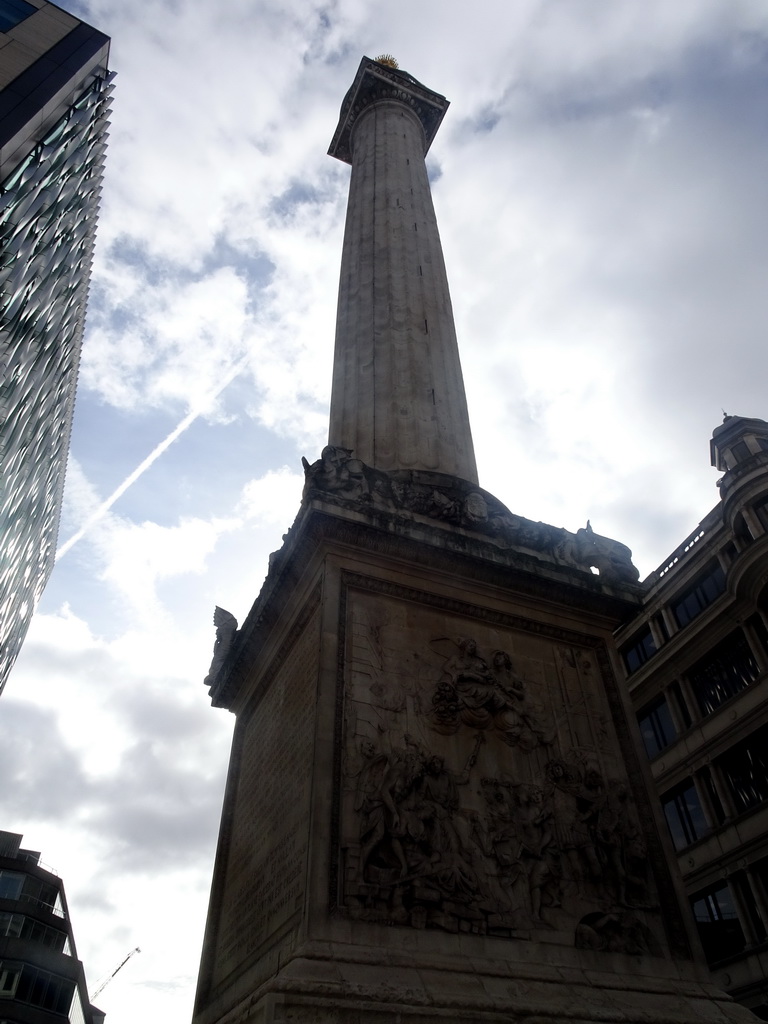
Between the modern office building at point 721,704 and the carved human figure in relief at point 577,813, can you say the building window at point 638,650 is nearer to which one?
the modern office building at point 721,704

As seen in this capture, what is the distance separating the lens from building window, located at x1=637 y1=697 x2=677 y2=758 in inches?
1262

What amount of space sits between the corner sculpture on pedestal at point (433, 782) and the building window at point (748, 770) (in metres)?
15.9

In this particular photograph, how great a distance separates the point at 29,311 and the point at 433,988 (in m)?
30.3

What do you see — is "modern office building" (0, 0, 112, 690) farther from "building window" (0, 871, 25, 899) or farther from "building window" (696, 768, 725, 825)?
"building window" (696, 768, 725, 825)

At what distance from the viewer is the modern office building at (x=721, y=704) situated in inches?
1007

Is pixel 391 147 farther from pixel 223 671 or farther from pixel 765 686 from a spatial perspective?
pixel 765 686

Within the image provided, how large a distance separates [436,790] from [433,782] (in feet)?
0.38

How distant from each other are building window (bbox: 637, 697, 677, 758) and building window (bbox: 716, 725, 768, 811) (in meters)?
3.51

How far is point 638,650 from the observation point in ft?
118

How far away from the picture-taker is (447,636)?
41.6ft

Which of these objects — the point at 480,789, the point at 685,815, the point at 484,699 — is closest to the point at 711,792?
the point at 685,815

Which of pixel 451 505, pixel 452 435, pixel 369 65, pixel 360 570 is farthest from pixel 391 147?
pixel 360 570

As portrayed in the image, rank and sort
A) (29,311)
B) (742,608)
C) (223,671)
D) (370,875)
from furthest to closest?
(29,311) → (742,608) → (223,671) → (370,875)

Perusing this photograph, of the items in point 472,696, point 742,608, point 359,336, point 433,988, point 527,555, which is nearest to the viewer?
point 433,988
